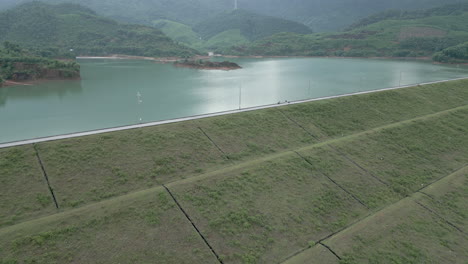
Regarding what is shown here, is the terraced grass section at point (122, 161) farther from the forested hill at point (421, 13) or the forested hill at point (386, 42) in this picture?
the forested hill at point (421, 13)

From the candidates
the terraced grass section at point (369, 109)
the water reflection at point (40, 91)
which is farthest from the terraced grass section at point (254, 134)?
the water reflection at point (40, 91)

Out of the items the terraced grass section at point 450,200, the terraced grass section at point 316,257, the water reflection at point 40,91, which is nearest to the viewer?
the terraced grass section at point 316,257

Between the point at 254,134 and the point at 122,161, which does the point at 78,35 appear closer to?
the point at 254,134

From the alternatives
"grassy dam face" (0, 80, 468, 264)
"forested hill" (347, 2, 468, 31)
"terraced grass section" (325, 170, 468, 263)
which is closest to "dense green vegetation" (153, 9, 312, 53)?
"forested hill" (347, 2, 468, 31)

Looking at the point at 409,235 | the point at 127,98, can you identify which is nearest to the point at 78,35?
the point at 127,98

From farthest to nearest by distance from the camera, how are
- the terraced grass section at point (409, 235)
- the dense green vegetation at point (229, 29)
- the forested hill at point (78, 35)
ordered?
1. the dense green vegetation at point (229, 29)
2. the forested hill at point (78, 35)
3. the terraced grass section at point (409, 235)

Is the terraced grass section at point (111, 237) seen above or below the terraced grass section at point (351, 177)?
above
